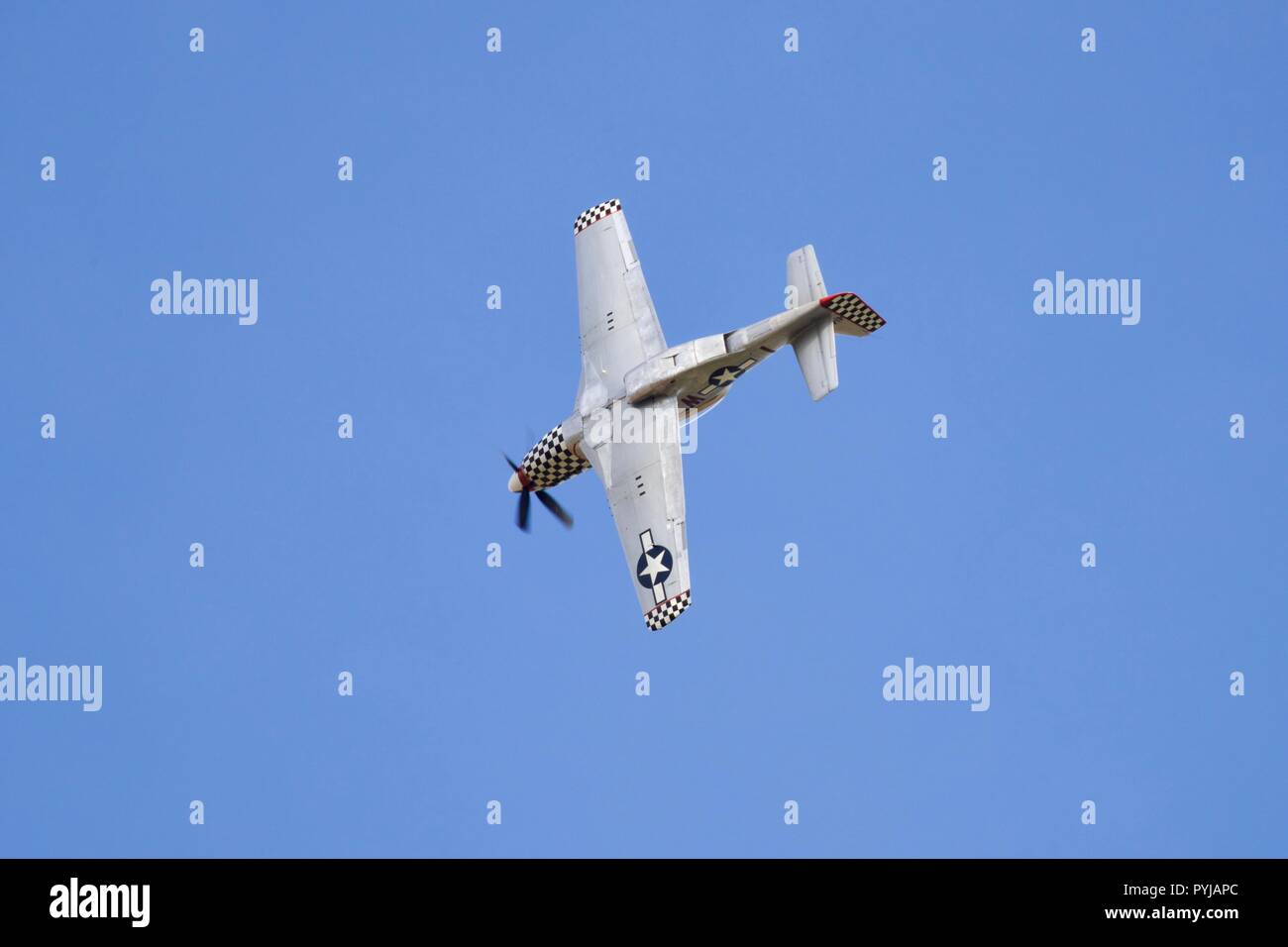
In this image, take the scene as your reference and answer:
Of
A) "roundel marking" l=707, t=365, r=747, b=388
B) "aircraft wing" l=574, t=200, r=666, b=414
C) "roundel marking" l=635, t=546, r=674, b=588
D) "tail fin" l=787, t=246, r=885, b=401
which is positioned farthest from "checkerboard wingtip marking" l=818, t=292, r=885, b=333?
"roundel marking" l=635, t=546, r=674, b=588

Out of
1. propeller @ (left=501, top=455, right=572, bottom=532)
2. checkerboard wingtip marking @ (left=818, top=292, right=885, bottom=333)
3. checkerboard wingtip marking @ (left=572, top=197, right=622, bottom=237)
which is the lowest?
propeller @ (left=501, top=455, right=572, bottom=532)

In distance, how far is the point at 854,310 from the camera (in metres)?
38.7

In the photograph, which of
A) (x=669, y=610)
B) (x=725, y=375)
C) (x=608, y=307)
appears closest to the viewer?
(x=669, y=610)

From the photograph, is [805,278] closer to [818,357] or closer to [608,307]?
[818,357]

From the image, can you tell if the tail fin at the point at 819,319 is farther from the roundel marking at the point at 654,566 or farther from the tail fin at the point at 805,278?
the roundel marking at the point at 654,566

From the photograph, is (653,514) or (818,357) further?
(653,514)

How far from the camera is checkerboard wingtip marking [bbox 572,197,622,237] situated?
43.3 meters

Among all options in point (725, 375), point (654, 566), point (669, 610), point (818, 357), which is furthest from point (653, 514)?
point (818, 357)

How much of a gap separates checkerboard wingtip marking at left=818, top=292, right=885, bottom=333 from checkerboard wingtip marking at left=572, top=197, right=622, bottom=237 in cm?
730

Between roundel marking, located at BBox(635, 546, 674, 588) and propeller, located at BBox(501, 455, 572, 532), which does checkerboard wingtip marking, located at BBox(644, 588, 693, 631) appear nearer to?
roundel marking, located at BBox(635, 546, 674, 588)

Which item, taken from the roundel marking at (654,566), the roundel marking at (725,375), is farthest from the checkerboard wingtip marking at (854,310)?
the roundel marking at (654,566)

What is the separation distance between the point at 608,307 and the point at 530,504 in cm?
493
